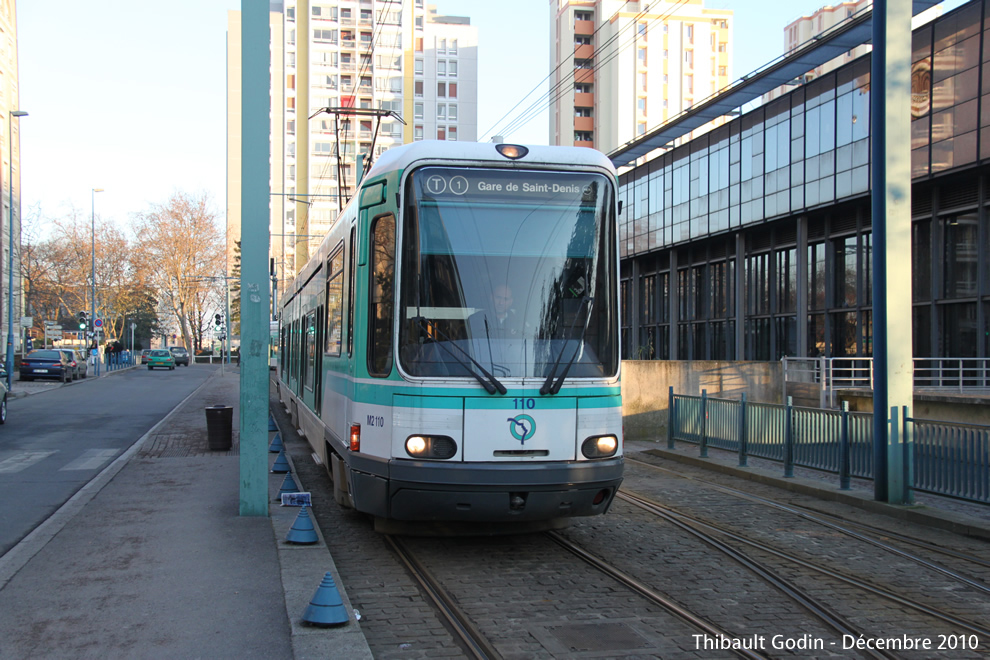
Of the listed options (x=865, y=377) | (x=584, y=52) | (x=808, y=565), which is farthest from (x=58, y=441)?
(x=584, y=52)

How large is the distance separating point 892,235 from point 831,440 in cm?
315

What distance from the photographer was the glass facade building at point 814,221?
2573 cm

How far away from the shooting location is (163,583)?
637cm

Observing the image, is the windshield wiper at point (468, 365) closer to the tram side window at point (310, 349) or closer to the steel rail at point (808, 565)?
the steel rail at point (808, 565)

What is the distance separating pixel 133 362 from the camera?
7194 cm

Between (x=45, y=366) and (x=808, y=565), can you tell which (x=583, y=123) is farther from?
(x=808, y=565)

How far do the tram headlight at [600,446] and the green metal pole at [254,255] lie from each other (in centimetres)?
353

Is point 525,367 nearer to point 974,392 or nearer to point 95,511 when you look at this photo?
point 95,511

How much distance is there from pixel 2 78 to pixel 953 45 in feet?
173

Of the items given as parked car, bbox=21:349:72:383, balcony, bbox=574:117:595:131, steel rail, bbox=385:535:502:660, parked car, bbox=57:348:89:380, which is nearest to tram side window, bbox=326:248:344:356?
steel rail, bbox=385:535:502:660

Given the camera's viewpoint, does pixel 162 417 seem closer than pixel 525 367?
No

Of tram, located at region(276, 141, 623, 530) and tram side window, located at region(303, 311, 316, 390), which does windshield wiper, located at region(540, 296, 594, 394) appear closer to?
tram, located at region(276, 141, 623, 530)

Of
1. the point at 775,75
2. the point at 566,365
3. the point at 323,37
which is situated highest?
the point at 323,37

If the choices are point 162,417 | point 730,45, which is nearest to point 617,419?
point 162,417
